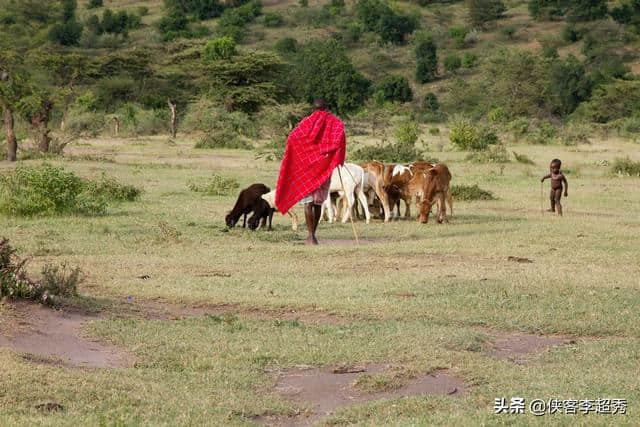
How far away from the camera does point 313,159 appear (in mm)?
14219

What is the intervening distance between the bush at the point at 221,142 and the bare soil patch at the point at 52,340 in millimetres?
26986

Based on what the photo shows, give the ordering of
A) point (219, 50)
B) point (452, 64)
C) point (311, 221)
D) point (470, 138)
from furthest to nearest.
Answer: point (452, 64)
point (219, 50)
point (470, 138)
point (311, 221)

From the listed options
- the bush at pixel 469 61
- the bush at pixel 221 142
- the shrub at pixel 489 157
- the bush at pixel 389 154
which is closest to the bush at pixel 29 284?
the bush at pixel 389 154

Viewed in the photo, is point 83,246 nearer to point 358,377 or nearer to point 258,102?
point 358,377

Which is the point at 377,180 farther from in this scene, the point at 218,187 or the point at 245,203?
the point at 218,187

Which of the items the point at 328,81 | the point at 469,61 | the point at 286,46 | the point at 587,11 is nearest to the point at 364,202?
the point at 328,81

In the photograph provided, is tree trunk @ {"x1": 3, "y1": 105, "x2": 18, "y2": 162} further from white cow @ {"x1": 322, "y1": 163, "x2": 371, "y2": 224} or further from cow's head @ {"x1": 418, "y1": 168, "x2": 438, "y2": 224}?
cow's head @ {"x1": 418, "y1": 168, "x2": 438, "y2": 224}

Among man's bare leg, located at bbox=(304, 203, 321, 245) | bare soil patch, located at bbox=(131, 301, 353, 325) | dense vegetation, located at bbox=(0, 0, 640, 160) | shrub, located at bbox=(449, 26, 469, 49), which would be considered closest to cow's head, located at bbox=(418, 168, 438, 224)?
man's bare leg, located at bbox=(304, 203, 321, 245)

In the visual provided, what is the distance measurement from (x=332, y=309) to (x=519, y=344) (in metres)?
1.76

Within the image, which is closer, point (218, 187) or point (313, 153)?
point (313, 153)

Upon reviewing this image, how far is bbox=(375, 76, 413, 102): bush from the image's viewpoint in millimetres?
61625

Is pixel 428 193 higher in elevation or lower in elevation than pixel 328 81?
lower

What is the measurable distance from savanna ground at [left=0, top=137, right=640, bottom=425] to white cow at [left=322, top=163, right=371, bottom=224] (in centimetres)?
52

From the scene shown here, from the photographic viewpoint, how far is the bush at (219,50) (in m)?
→ 51.5
